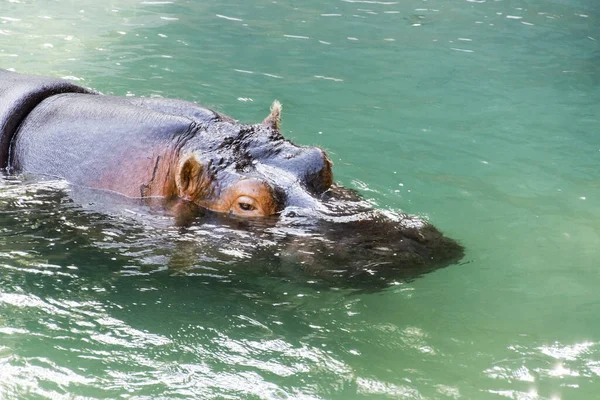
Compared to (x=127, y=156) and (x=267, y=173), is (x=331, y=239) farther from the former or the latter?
(x=127, y=156)

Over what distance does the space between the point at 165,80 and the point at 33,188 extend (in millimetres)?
4180

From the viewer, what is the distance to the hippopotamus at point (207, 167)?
4441 mm

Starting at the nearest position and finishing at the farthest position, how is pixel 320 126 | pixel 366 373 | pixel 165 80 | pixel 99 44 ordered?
pixel 366 373 < pixel 320 126 < pixel 165 80 < pixel 99 44

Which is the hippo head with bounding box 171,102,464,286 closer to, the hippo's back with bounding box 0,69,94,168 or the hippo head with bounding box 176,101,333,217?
the hippo head with bounding box 176,101,333,217

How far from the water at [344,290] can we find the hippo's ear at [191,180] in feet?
0.70

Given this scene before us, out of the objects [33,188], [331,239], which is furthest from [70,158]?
[331,239]

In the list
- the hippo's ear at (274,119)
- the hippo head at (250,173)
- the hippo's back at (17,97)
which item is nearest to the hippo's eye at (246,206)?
the hippo head at (250,173)

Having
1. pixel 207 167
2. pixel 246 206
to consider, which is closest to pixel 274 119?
pixel 207 167

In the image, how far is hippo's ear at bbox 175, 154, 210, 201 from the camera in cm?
475

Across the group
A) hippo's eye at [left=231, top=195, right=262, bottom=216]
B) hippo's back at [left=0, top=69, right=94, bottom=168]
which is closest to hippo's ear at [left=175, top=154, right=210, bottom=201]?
hippo's eye at [left=231, top=195, right=262, bottom=216]

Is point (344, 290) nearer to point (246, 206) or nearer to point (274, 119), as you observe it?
point (246, 206)

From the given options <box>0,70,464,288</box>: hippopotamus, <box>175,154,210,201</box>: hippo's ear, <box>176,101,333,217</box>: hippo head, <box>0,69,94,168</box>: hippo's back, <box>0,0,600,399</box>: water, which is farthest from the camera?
<box>0,69,94,168</box>: hippo's back

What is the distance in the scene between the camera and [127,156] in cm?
494


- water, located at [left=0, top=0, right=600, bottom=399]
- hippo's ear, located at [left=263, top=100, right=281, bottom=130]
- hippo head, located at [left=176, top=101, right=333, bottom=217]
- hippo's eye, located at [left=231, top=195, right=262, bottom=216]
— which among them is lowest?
water, located at [left=0, top=0, right=600, bottom=399]
